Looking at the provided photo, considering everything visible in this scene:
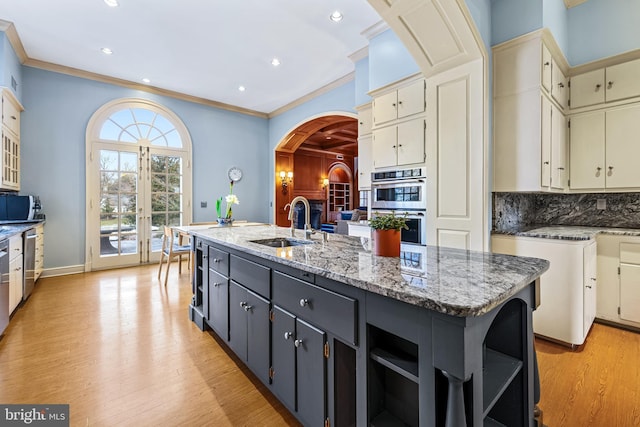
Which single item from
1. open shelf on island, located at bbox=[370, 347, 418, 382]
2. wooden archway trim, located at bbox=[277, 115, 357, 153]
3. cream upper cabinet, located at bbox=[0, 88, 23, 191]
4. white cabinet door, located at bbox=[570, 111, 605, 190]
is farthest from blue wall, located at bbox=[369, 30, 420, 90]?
cream upper cabinet, located at bbox=[0, 88, 23, 191]

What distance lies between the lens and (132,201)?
5324 mm

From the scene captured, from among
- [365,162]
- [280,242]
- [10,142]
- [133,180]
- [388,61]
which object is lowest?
[280,242]

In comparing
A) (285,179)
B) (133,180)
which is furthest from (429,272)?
(285,179)

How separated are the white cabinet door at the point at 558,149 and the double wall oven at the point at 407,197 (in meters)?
1.16

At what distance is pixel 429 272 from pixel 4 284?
135 inches

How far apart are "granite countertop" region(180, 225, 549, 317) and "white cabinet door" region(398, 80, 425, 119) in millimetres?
1867

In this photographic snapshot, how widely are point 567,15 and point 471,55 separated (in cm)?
151

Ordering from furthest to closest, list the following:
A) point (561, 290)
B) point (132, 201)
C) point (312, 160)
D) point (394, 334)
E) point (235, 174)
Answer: point (312, 160) → point (235, 174) → point (132, 201) → point (561, 290) → point (394, 334)

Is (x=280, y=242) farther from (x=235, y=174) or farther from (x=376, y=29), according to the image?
(x=235, y=174)

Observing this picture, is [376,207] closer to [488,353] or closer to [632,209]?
[488,353]

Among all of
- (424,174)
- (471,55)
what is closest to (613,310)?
(424,174)

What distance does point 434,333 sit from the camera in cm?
86

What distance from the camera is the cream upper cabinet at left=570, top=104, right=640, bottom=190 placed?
2713mm

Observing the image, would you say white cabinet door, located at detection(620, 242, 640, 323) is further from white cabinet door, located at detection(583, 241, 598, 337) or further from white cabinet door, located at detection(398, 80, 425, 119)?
white cabinet door, located at detection(398, 80, 425, 119)
